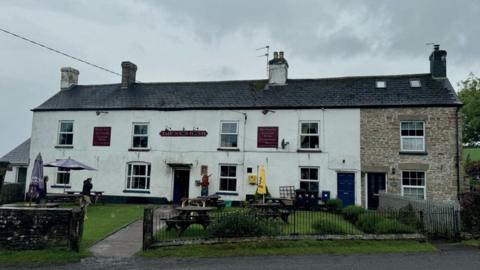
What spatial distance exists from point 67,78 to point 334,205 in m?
20.8

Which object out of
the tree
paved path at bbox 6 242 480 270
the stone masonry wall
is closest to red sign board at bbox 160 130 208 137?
the stone masonry wall

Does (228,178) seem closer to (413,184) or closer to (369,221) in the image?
(369,221)

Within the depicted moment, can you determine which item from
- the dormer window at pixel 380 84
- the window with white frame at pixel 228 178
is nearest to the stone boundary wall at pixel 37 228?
the window with white frame at pixel 228 178

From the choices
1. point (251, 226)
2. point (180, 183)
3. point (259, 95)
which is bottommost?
point (251, 226)

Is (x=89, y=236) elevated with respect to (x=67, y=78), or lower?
lower

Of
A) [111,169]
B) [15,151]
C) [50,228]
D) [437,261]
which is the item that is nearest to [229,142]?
[111,169]

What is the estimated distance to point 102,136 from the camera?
2103 centimetres

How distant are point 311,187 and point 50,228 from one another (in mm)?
12940

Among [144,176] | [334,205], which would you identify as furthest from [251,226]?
[144,176]

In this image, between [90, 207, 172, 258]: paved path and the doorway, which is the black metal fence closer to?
[90, 207, 172, 258]: paved path

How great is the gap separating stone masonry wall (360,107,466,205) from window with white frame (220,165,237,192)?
23.1ft

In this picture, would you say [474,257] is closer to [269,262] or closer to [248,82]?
[269,262]

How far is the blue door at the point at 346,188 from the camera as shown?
17734 mm

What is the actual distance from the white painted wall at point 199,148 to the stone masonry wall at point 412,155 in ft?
2.18
